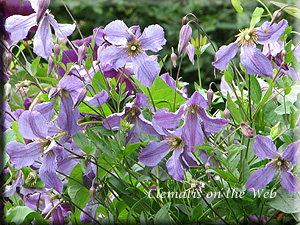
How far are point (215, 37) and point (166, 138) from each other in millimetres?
2011

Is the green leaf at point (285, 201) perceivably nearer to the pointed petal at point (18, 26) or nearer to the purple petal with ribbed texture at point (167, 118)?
the purple petal with ribbed texture at point (167, 118)

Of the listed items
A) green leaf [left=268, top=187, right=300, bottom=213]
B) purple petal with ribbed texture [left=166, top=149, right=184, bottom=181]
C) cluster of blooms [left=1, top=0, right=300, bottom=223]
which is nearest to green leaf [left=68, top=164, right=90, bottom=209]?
cluster of blooms [left=1, top=0, right=300, bottom=223]

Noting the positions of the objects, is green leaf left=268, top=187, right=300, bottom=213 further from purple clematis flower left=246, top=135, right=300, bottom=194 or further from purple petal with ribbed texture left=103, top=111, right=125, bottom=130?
purple petal with ribbed texture left=103, top=111, right=125, bottom=130

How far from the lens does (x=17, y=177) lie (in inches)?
19.2

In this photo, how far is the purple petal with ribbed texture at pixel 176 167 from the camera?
40 centimetres

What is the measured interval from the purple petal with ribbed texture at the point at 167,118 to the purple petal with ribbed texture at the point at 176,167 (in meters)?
0.03

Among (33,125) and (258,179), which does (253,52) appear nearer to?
(258,179)

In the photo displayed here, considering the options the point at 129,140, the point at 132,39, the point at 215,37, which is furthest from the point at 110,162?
the point at 215,37

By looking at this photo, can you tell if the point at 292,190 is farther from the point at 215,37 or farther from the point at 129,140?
the point at 215,37

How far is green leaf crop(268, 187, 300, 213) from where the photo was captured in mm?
397

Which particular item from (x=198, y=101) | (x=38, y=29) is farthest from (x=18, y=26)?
(x=198, y=101)

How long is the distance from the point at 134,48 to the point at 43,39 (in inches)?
4.3

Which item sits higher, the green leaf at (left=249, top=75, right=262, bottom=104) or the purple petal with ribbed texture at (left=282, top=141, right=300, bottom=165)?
the green leaf at (left=249, top=75, right=262, bottom=104)

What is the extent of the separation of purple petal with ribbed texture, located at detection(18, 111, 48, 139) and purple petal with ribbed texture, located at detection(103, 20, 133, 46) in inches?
4.3
